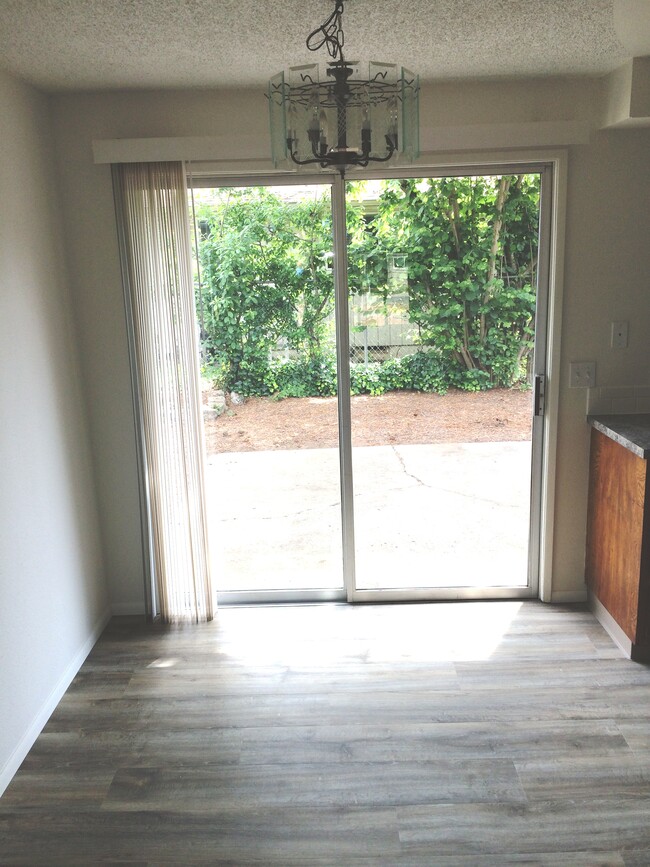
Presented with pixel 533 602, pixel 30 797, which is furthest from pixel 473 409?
pixel 30 797

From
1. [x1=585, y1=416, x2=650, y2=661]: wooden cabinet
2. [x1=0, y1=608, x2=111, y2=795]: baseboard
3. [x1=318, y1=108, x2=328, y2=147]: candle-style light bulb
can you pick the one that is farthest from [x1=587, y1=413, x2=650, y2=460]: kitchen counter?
[x1=0, y1=608, x2=111, y2=795]: baseboard

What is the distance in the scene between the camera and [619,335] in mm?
3244

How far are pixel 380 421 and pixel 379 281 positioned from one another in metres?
0.68

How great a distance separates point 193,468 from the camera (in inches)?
130

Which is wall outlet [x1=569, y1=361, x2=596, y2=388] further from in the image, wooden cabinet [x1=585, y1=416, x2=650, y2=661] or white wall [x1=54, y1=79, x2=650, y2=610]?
wooden cabinet [x1=585, y1=416, x2=650, y2=661]

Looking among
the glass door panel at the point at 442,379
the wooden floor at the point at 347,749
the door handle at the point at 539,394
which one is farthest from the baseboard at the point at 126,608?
the door handle at the point at 539,394

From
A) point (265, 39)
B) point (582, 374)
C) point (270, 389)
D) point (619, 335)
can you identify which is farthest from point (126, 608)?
point (619, 335)

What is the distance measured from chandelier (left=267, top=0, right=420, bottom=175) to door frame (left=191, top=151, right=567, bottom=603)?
1.44 meters

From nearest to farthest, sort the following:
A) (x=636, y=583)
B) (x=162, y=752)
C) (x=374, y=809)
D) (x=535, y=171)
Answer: (x=374, y=809) < (x=162, y=752) < (x=636, y=583) < (x=535, y=171)

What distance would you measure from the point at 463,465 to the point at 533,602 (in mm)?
800

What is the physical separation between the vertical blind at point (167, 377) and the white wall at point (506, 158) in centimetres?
11

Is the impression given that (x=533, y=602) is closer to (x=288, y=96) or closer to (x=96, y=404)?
(x=96, y=404)

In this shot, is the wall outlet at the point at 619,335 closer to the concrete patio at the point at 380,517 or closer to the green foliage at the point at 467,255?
the green foliage at the point at 467,255

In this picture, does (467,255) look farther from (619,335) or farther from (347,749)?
(347,749)
